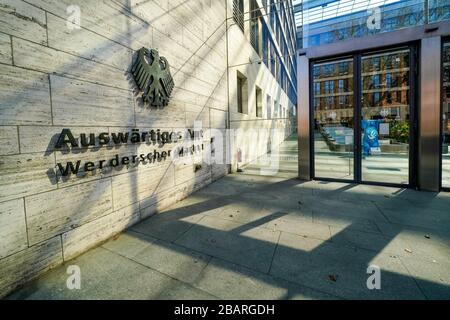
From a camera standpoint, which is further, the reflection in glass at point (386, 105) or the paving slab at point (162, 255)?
the reflection in glass at point (386, 105)

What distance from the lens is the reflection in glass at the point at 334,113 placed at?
263 inches

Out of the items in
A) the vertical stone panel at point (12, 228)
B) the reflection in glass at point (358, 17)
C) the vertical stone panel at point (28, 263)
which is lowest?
the vertical stone panel at point (28, 263)

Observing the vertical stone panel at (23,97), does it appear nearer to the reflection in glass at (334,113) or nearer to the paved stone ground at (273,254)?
the paved stone ground at (273,254)

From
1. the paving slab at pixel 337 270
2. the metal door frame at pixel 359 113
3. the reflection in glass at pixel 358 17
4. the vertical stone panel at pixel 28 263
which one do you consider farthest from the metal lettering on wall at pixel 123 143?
the reflection in glass at pixel 358 17

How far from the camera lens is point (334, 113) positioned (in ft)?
23.2

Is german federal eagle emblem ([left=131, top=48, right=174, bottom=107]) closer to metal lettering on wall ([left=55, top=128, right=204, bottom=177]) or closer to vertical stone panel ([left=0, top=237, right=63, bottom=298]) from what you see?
metal lettering on wall ([left=55, top=128, right=204, bottom=177])

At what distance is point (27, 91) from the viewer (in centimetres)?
250

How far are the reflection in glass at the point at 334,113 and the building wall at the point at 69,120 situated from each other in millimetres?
4574

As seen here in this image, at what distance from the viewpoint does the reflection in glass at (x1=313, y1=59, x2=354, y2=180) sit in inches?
263

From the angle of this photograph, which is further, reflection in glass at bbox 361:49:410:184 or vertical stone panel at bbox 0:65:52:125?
reflection in glass at bbox 361:49:410:184

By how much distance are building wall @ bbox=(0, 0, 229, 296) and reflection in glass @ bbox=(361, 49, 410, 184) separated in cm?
546

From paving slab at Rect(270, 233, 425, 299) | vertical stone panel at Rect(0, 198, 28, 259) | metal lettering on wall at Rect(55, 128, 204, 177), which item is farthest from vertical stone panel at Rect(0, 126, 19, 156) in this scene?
paving slab at Rect(270, 233, 425, 299)

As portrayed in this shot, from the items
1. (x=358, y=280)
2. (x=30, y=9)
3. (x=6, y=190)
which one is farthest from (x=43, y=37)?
(x=358, y=280)

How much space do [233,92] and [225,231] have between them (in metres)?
6.15
